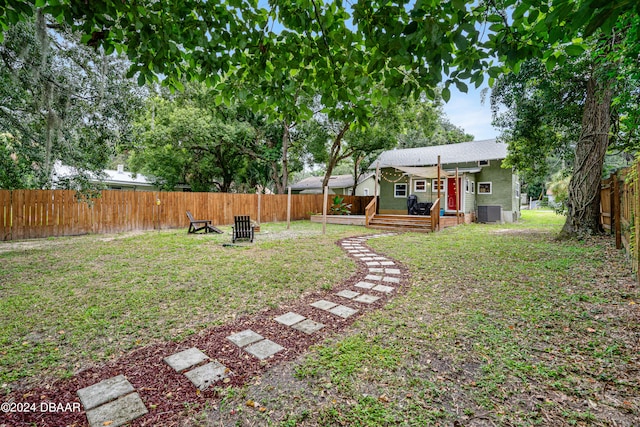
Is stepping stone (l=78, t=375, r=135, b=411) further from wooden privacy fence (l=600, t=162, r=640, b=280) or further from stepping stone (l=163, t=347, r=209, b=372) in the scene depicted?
wooden privacy fence (l=600, t=162, r=640, b=280)

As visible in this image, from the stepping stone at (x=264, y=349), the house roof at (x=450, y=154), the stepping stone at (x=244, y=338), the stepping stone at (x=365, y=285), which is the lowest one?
the stepping stone at (x=264, y=349)

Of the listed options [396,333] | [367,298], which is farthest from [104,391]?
[367,298]

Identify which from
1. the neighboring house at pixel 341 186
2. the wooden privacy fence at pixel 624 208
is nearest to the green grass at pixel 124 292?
the wooden privacy fence at pixel 624 208

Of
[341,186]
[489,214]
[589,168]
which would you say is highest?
[341,186]

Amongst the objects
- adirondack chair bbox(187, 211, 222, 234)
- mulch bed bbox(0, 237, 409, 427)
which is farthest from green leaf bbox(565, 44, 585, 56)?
adirondack chair bbox(187, 211, 222, 234)

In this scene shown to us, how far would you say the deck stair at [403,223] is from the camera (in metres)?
10.9

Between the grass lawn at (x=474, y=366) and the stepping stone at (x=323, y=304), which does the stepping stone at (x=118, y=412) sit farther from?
the stepping stone at (x=323, y=304)

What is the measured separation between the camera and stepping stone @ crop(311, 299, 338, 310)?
10.9ft

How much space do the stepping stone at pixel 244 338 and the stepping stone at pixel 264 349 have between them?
0.23 feet

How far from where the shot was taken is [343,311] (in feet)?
10.5

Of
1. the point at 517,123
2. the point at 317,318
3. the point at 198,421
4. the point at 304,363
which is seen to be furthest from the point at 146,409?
the point at 517,123

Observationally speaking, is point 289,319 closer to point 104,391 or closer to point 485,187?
point 104,391

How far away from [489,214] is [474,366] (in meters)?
14.5

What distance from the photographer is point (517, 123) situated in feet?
30.2
